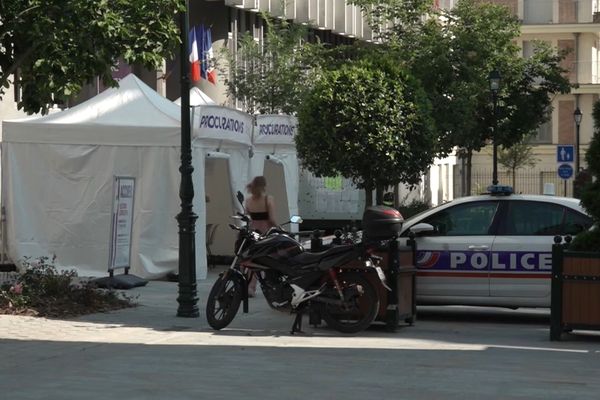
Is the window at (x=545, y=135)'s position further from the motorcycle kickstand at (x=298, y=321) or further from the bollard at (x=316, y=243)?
the motorcycle kickstand at (x=298, y=321)

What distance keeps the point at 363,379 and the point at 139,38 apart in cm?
687

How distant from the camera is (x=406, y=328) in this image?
50.7ft

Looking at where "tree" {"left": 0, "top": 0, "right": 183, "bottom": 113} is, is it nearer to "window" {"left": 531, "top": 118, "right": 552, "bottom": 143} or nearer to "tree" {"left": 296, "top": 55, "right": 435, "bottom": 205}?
"tree" {"left": 296, "top": 55, "right": 435, "bottom": 205}

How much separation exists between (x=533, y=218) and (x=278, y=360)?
5246 mm

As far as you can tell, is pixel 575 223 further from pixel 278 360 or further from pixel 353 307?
pixel 278 360

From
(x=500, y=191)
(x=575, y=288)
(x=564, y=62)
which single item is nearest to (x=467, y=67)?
(x=500, y=191)

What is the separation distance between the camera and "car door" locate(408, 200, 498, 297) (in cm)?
1590

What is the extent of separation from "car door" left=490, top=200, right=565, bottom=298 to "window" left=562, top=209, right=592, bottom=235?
0.28 ft

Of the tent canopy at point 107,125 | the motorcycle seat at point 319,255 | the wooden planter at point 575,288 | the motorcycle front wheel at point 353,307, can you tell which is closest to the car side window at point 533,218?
the wooden planter at point 575,288

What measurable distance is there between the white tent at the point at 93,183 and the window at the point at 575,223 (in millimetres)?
6876

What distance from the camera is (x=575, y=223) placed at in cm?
1605

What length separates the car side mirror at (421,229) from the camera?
16.0 meters

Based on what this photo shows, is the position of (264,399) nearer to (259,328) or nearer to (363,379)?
(363,379)

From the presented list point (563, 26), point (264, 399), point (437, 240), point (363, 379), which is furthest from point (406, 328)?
point (563, 26)
